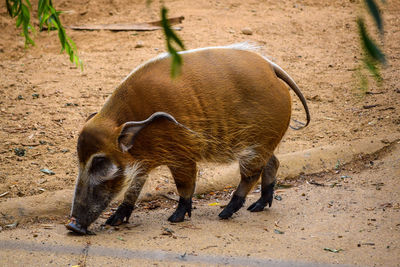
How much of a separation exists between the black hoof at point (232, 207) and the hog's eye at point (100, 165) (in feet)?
3.15

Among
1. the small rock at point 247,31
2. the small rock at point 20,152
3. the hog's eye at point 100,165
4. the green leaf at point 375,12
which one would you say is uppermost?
the green leaf at point 375,12

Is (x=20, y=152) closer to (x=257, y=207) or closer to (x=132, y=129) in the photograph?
(x=132, y=129)

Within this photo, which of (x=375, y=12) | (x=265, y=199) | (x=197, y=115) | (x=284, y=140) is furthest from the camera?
(x=284, y=140)

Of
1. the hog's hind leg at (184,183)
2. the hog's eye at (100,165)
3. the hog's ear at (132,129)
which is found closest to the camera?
the hog's ear at (132,129)

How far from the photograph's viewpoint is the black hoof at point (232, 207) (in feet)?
12.7

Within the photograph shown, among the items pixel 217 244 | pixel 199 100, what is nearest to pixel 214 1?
pixel 199 100

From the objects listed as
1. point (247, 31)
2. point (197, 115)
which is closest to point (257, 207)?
point (197, 115)

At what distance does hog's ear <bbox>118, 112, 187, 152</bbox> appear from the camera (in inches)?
135

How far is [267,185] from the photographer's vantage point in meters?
4.07

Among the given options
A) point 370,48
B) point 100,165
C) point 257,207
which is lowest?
point 257,207

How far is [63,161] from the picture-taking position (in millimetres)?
4711

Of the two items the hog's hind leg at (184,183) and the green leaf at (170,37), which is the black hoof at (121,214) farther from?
the green leaf at (170,37)

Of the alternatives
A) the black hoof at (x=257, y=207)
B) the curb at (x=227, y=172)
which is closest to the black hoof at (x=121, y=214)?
the curb at (x=227, y=172)

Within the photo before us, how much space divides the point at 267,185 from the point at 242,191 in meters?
0.26
